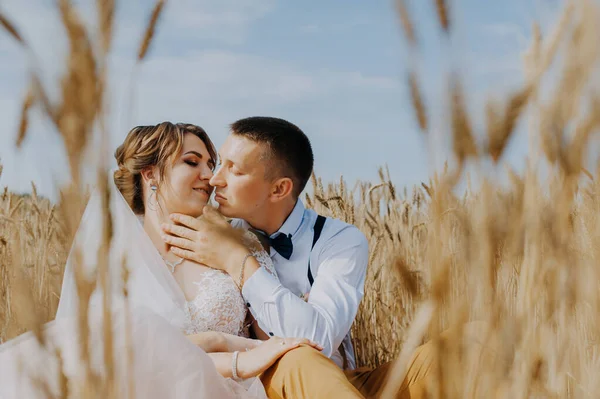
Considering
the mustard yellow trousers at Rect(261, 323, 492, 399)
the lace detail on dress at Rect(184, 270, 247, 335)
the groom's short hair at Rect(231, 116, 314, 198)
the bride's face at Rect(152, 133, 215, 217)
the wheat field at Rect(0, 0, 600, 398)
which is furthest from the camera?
the groom's short hair at Rect(231, 116, 314, 198)

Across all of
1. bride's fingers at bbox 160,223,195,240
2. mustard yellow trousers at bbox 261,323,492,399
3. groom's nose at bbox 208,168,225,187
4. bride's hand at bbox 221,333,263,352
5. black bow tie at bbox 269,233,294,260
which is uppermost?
groom's nose at bbox 208,168,225,187

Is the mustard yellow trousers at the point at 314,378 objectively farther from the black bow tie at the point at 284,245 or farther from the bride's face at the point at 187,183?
the bride's face at the point at 187,183

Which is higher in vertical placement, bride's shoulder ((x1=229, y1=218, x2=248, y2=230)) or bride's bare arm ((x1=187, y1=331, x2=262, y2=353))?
bride's shoulder ((x1=229, y1=218, x2=248, y2=230))

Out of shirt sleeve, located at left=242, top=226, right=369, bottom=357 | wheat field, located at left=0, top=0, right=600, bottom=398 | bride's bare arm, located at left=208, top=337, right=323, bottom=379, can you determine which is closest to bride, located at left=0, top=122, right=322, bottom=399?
bride's bare arm, located at left=208, top=337, right=323, bottom=379

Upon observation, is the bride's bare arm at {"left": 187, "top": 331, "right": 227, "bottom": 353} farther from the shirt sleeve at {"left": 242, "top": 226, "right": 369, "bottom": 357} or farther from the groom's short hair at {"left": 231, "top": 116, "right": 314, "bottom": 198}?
the groom's short hair at {"left": 231, "top": 116, "right": 314, "bottom": 198}

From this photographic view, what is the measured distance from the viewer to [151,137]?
97.8 inches

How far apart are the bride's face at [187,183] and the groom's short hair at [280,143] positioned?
20cm

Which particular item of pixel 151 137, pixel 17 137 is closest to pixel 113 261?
pixel 17 137

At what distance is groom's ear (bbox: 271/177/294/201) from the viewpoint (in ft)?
8.14

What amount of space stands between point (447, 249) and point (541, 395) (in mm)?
302

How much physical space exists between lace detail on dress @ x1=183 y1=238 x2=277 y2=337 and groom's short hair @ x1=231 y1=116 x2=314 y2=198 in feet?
1.31

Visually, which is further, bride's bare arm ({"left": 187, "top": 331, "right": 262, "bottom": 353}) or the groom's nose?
the groom's nose

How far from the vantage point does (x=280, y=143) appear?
102 inches

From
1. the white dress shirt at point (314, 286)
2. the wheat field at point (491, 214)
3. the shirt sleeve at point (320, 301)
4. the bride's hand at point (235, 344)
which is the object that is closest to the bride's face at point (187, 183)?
the white dress shirt at point (314, 286)
